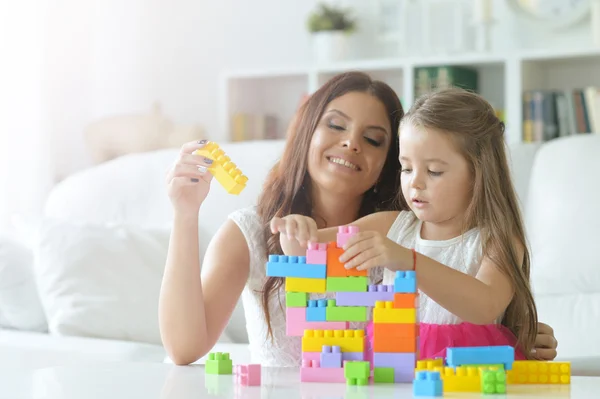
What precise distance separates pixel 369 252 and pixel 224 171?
25 cm

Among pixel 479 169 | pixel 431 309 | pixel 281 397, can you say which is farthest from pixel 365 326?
pixel 281 397

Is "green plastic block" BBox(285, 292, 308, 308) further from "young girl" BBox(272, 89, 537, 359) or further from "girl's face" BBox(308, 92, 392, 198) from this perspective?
"girl's face" BBox(308, 92, 392, 198)

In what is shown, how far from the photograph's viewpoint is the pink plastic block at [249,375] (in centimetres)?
110

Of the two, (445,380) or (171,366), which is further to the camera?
(171,366)

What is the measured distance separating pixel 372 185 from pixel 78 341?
0.91m

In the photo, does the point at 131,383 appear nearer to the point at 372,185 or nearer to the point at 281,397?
the point at 281,397

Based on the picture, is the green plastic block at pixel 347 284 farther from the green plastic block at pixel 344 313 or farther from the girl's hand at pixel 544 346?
the girl's hand at pixel 544 346

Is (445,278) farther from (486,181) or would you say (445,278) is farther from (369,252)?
(486,181)

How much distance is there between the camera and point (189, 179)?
1.36 meters

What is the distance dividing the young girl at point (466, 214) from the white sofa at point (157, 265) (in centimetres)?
75

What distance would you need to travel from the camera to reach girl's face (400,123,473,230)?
1346 mm

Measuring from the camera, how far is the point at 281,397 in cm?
103

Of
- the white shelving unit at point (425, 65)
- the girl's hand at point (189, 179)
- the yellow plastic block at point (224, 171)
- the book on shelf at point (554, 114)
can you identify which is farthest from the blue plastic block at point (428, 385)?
the book on shelf at point (554, 114)

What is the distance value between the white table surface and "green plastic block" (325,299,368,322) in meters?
0.08
